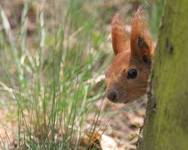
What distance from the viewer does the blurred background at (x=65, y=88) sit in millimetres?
3477

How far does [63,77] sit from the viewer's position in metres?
4.28

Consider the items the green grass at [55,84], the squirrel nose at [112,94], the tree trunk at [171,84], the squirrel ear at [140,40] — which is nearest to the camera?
the tree trunk at [171,84]

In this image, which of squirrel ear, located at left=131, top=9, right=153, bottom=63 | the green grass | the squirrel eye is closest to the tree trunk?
squirrel ear, located at left=131, top=9, right=153, bottom=63

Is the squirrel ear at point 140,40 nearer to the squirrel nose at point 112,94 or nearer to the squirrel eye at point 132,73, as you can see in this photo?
the squirrel eye at point 132,73

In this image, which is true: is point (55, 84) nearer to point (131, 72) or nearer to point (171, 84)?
point (131, 72)

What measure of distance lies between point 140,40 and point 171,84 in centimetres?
61

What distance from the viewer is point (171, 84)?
2.65 m

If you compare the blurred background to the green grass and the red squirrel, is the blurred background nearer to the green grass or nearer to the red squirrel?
the green grass

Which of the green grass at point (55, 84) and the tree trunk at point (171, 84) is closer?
the tree trunk at point (171, 84)

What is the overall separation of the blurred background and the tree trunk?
1.90 ft

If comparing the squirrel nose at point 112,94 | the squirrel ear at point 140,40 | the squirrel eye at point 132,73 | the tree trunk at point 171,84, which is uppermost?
the squirrel ear at point 140,40

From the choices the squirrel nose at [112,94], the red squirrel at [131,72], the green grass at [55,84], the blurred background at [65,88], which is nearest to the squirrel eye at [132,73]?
the red squirrel at [131,72]

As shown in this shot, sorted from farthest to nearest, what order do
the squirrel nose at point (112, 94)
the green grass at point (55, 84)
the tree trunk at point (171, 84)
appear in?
the green grass at point (55, 84)
the squirrel nose at point (112, 94)
the tree trunk at point (171, 84)

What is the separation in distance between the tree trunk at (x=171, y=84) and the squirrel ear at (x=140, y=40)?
40cm
